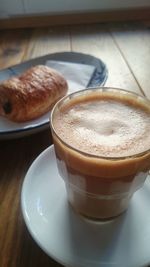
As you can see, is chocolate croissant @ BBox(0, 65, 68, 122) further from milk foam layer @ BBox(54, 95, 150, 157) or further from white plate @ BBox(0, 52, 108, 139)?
milk foam layer @ BBox(54, 95, 150, 157)

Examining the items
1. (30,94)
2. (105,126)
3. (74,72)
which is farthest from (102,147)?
(74,72)

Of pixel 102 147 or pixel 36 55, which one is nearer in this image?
pixel 102 147

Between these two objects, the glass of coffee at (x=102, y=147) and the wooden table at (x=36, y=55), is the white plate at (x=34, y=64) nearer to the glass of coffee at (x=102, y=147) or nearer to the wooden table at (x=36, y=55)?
the wooden table at (x=36, y=55)

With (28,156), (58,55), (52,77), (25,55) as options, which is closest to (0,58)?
(25,55)

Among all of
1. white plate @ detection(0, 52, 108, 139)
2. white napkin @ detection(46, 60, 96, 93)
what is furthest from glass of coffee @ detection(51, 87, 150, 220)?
white napkin @ detection(46, 60, 96, 93)

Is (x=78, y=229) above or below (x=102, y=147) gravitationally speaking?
below

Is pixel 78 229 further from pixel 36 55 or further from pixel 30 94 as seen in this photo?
pixel 36 55
